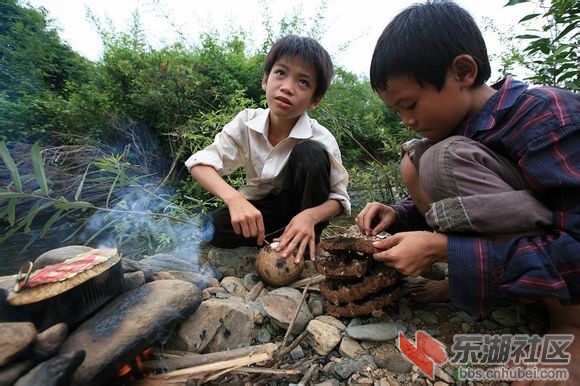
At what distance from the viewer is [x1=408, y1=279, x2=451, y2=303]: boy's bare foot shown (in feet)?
5.02

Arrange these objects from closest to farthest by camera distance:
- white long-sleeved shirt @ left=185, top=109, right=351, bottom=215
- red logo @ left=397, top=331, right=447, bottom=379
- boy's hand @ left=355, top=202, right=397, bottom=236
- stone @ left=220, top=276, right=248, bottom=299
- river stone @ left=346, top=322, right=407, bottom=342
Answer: red logo @ left=397, top=331, right=447, bottom=379 < river stone @ left=346, top=322, right=407, bottom=342 < boy's hand @ left=355, top=202, right=397, bottom=236 < stone @ left=220, top=276, right=248, bottom=299 < white long-sleeved shirt @ left=185, top=109, right=351, bottom=215

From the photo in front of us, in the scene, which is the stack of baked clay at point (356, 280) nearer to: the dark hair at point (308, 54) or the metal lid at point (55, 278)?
the metal lid at point (55, 278)

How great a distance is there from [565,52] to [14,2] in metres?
5.93

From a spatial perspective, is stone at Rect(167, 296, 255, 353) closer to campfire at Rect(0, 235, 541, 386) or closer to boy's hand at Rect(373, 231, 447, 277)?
campfire at Rect(0, 235, 541, 386)

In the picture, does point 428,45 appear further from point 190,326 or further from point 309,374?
point 190,326

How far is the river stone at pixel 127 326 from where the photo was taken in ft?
3.14

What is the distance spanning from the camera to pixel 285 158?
2170 millimetres

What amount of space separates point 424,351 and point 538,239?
23.0 inches

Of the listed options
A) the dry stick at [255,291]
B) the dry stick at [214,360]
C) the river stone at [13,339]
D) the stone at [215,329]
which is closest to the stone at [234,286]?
the dry stick at [255,291]

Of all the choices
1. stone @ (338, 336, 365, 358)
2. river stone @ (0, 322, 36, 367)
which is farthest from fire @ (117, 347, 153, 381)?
stone @ (338, 336, 365, 358)

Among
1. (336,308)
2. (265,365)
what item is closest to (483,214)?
(336,308)

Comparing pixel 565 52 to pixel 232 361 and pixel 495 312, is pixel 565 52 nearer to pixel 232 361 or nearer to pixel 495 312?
pixel 495 312

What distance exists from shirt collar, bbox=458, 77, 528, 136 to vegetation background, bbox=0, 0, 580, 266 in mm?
1359

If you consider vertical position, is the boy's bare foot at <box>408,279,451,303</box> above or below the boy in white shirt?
below
